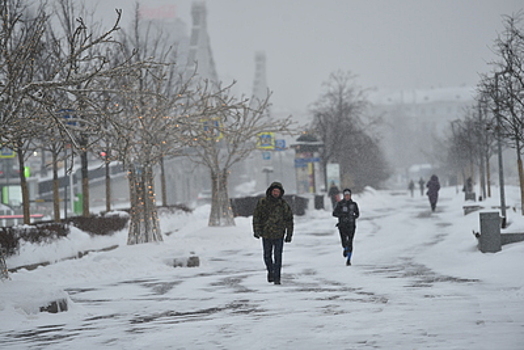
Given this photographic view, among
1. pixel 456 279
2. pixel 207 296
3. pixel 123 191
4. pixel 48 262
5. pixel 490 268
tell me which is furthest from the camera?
pixel 123 191

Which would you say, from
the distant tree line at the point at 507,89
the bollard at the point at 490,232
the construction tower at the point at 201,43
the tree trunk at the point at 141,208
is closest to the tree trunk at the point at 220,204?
the tree trunk at the point at 141,208

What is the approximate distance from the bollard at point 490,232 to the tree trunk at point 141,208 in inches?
365

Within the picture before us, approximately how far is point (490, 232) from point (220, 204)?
43.7ft

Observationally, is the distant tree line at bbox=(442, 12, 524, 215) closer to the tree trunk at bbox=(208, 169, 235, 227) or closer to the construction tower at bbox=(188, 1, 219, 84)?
A: the tree trunk at bbox=(208, 169, 235, 227)

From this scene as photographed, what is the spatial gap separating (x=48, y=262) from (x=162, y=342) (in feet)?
41.7

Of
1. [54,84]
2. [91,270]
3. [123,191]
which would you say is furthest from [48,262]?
[123,191]

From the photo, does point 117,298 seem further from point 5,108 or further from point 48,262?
point 48,262

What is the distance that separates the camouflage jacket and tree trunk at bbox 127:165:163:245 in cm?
919

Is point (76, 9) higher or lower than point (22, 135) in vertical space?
higher

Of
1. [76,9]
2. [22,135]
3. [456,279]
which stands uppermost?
[76,9]

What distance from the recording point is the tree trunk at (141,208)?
2198 cm

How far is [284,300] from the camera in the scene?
10.9 m

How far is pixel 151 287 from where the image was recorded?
13789 mm

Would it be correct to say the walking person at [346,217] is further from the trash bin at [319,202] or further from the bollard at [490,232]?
the trash bin at [319,202]
